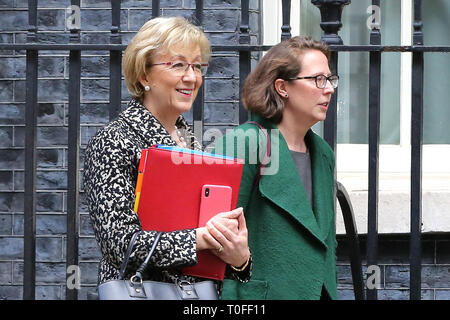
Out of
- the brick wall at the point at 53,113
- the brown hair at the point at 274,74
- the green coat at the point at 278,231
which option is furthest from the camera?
the brick wall at the point at 53,113

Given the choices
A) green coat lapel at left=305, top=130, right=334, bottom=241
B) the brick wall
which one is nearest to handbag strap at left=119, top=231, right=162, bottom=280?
green coat lapel at left=305, top=130, right=334, bottom=241

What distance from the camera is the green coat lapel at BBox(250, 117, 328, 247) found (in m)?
3.64

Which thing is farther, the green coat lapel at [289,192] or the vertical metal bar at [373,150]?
the vertical metal bar at [373,150]

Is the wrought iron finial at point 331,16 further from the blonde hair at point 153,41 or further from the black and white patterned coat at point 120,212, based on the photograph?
the black and white patterned coat at point 120,212

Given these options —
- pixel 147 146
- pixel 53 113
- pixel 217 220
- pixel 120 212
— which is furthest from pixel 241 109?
pixel 53 113

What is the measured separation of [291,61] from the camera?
12.3 ft

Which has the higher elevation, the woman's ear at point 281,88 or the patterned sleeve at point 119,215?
the woman's ear at point 281,88

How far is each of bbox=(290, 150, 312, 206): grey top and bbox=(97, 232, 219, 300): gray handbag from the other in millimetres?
708

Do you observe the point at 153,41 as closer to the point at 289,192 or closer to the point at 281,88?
the point at 281,88

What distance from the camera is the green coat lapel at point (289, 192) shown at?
11.9 ft

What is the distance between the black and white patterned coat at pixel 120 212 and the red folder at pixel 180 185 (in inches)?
1.6

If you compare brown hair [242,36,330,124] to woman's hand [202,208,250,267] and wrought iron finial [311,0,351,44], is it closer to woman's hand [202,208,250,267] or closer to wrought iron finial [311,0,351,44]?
wrought iron finial [311,0,351,44]

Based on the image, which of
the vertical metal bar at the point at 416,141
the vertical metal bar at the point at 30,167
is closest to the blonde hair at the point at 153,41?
the vertical metal bar at the point at 30,167
